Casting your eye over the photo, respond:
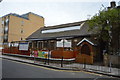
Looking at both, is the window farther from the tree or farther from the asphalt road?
the asphalt road

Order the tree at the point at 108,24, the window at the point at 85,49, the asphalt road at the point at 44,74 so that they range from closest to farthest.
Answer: the asphalt road at the point at 44,74
the tree at the point at 108,24
the window at the point at 85,49

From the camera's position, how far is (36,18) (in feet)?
169

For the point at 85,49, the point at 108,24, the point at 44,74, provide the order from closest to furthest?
1. the point at 44,74
2. the point at 108,24
3. the point at 85,49

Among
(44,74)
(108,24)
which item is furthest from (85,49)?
(44,74)

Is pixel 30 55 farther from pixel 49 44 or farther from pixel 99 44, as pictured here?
pixel 99 44

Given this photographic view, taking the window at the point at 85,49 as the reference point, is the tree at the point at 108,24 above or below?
above

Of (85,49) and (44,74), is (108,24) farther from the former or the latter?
(44,74)

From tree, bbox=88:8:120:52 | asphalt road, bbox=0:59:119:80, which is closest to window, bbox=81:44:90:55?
tree, bbox=88:8:120:52

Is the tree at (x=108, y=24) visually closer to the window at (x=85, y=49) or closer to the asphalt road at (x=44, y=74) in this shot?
the window at (x=85, y=49)

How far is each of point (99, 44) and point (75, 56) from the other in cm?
419

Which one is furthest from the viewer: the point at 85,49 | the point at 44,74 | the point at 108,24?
the point at 85,49

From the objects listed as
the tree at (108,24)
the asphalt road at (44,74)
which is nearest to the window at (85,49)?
the tree at (108,24)

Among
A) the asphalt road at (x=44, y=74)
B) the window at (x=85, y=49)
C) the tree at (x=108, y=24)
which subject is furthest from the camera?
the window at (x=85, y=49)

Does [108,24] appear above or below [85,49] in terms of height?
above
